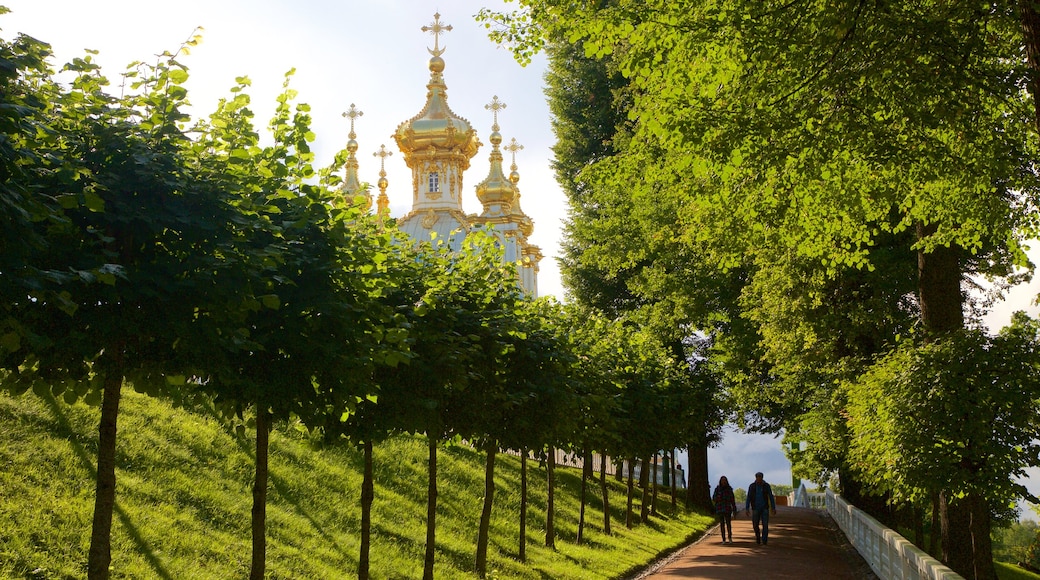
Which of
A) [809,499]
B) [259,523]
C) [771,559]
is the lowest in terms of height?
[771,559]

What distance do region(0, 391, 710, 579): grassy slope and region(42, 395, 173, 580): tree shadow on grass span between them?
0.08ft

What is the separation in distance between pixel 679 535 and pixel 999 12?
704 inches

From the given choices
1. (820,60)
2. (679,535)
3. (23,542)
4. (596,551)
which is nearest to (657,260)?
(679,535)

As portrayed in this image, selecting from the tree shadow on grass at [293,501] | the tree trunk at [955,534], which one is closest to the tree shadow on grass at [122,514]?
the tree shadow on grass at [293,501]

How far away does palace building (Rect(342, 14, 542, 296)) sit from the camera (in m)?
72.7

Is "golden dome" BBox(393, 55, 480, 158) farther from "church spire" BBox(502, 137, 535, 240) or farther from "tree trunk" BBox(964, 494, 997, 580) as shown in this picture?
"tree trunk" BBox(964, 494, 997, 580)

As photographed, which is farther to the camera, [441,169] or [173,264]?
[441,169]

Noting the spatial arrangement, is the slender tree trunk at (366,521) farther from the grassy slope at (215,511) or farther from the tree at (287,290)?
the tree at (287,290)

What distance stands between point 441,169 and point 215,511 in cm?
6182

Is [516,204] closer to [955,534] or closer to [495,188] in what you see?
[495,188]

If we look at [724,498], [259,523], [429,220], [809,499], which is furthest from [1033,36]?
[429,220]

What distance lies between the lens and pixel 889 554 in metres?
14.4

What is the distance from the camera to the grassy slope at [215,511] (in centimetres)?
1142

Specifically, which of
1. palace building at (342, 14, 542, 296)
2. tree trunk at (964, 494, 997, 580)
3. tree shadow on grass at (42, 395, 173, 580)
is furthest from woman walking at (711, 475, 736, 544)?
palace building at (342, 14, 542, 296)
